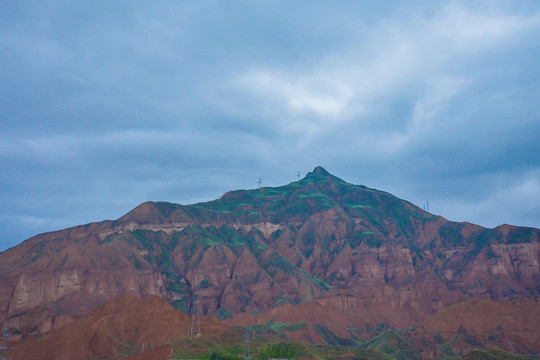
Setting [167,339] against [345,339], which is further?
[345,339]

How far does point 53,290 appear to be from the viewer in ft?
649

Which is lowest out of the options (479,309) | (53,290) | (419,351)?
(419,351)

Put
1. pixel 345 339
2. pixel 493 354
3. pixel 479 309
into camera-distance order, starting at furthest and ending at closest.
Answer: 1. pixel 345 339
2. pixel 479 309
3. pixel 493 354

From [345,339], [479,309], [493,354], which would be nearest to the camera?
[493,354]

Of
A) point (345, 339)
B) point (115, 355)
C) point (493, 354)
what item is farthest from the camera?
point (345, 339)

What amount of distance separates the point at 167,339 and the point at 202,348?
11.8 meters

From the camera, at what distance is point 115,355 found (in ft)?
408

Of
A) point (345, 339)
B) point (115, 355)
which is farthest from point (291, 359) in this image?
point (345, 339)

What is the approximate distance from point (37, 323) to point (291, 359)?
103 meters

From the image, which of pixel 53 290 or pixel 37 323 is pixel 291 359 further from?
pixel 53 290

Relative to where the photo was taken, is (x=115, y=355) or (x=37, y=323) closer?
(x=115, y=355)

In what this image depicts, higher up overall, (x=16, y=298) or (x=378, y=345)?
(x=16, y=298)

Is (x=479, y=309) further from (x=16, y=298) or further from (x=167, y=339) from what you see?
(x=16, y=298)

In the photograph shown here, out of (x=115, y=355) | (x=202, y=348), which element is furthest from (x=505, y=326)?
(x=115, y=355)
